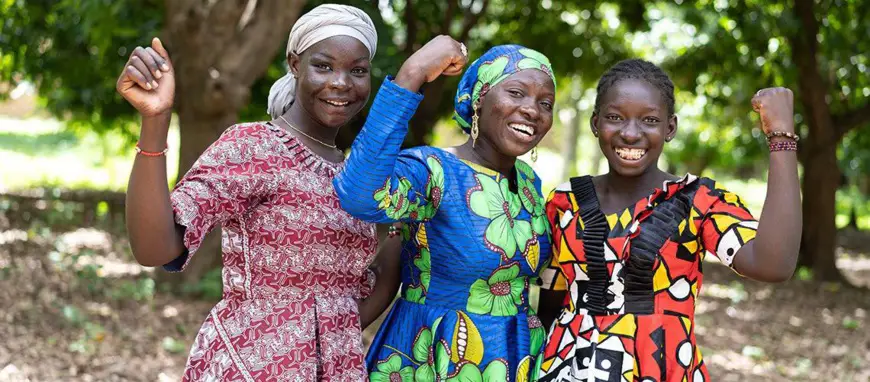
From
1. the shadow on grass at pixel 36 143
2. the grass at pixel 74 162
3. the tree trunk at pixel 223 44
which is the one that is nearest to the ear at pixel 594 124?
the tree trunk at pixel 223 44

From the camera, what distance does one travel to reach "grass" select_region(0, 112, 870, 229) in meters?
19.2

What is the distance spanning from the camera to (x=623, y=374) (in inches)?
98.9

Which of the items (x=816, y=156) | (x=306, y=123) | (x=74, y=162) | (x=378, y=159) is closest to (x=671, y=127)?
(x=378, y=159)

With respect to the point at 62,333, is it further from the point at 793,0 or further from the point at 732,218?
the point at 793,0

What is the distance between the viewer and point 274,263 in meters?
2.37

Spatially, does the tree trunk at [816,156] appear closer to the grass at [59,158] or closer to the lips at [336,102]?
the lips at [336,102]

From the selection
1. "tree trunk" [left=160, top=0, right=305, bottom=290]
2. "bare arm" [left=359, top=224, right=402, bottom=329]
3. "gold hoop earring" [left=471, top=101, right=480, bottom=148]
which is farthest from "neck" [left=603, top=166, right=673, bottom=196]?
"tree trunk" [left=160, top=0, right=305, bottom=290]

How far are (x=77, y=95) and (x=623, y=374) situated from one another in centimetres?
1087

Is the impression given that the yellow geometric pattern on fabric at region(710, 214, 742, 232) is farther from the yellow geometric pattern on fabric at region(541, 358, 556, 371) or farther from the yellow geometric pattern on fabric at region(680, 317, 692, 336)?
the yellow geometric pattern on fabric at region(541, 358, 556, 371)

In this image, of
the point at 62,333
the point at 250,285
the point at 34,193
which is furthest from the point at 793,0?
the point at 34,193

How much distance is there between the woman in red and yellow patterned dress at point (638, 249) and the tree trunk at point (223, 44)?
4332 mm

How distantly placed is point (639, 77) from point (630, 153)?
0.79ft

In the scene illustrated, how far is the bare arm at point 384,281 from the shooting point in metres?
2.76

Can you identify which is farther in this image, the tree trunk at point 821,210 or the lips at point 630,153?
the tree trunk at point 821,210
